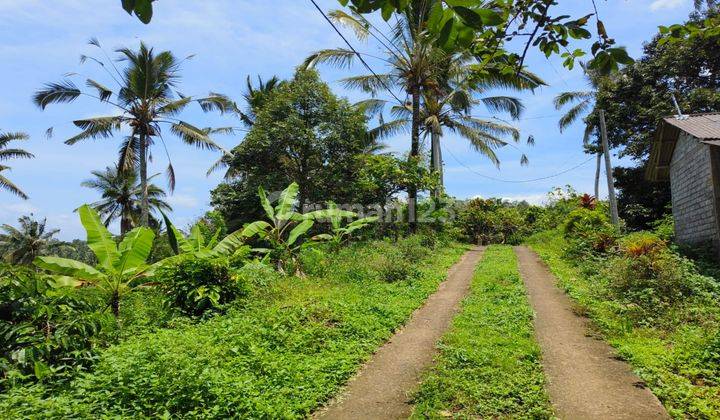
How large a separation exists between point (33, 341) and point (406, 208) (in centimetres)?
1563

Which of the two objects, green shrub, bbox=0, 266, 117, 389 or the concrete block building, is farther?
the concrete block building

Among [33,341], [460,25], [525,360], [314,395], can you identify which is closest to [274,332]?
[314,395]

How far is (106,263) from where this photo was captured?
794 centimetres

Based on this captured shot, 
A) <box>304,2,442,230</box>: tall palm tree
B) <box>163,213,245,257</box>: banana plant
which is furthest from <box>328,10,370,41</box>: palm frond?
<box>163,213,245,257</box>: banana plant

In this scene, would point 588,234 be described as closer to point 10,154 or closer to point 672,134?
point 672,134

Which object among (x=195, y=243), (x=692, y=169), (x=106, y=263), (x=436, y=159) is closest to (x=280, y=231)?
(x=195, y=243)

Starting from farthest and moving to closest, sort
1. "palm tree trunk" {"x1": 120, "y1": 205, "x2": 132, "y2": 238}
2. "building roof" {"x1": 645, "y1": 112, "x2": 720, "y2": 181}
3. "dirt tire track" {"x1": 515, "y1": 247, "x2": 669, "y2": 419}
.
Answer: "palm tree trunk" {"x1": 120, "y1": 205, "x2": 132, "y2": 238}
"building roof" {"x1": 645, "y1": 112, "x2": 720, "y2": 181}
"dirt tire track" {"x1": 515, "y1": 247, "x2": 669, "y2": 419}

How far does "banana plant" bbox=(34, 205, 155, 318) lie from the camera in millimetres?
7781

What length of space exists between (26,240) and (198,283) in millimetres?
28059

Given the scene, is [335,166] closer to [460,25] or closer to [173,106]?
[173,106]

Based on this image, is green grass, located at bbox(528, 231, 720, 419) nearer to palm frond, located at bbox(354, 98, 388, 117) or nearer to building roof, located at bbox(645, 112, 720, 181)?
building roof, located at bbox(645, 112, 720, 181)

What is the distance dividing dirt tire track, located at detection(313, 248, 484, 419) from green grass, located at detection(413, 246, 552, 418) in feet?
0.64

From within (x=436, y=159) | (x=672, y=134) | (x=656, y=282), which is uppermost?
(x=436, y=159)

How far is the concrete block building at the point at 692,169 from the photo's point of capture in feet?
32.6
